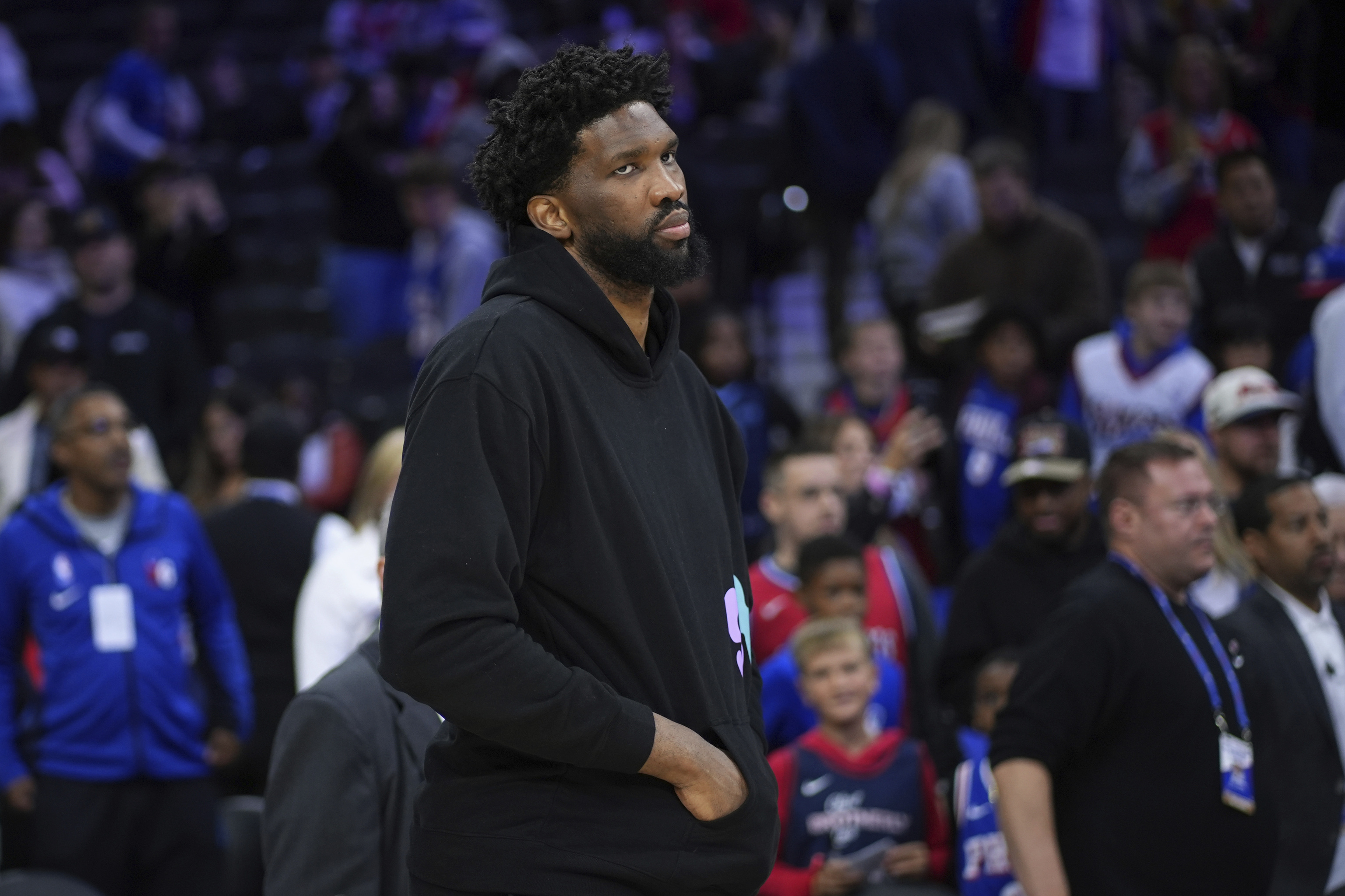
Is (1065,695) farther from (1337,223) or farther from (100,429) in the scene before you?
(1337,223)

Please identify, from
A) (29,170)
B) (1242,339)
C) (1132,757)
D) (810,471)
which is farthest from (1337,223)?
(29,170)

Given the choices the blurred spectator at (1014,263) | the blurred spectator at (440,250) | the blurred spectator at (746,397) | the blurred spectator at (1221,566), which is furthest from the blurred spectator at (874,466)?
the blurred spectator at (440,250)

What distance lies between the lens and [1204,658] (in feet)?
12.6

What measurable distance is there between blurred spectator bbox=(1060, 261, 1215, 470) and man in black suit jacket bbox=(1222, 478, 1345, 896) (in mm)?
1830

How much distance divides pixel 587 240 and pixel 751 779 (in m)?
0.79

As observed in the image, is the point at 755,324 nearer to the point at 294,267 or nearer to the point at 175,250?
the point at 175,250

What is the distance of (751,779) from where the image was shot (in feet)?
7.32

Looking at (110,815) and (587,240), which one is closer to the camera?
(587,240)

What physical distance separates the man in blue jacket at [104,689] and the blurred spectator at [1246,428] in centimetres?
356

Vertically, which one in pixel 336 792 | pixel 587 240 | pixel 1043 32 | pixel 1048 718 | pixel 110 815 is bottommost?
pixel 110 815

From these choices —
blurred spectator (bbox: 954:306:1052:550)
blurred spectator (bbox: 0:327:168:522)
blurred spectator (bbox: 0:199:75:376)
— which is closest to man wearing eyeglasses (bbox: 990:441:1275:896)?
blurred spectator (bbox: 954:306:1052:550)

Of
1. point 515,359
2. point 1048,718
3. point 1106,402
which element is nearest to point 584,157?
point 515,359

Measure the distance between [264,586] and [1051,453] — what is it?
9.83 ft

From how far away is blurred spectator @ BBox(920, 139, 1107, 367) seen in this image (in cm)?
762
